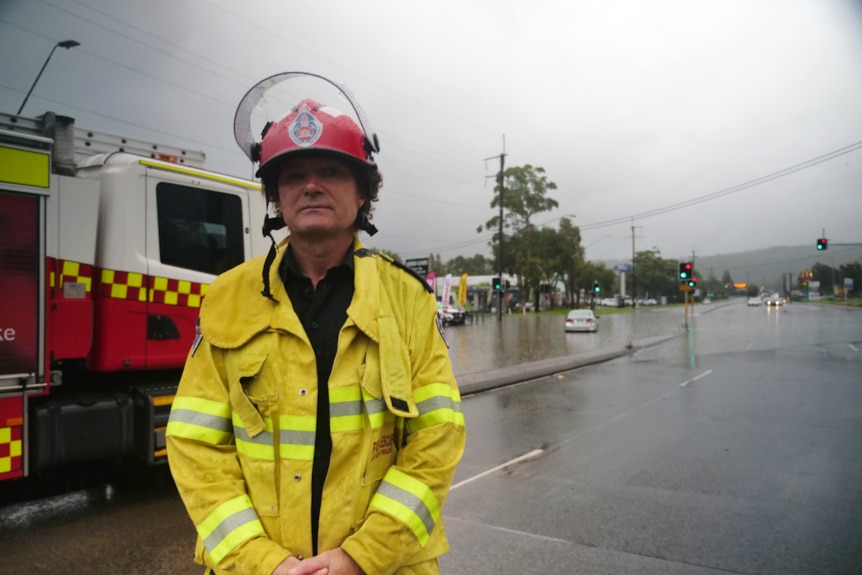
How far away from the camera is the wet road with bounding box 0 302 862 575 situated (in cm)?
394

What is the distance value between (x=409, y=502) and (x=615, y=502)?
13.1ft

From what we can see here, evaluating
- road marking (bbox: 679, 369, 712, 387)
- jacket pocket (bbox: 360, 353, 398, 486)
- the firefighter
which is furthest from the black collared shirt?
road marking (bbox: 679, 369, 712, 387)

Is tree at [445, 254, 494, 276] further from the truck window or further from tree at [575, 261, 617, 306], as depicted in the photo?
the truck window

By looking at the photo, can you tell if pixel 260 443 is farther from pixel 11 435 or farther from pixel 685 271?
pixel 685 271

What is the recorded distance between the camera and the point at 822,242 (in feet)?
91.7

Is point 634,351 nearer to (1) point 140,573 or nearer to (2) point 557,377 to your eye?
(2) point 557,377

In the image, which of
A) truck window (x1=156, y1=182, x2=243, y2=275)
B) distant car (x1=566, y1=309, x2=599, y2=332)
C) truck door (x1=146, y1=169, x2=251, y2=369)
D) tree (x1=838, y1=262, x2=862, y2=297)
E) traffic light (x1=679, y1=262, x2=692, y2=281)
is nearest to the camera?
truck door (x1=146, y1=169, x2=251, y2=369)

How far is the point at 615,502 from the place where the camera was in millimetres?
5004

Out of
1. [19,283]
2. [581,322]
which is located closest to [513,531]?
[19,283]

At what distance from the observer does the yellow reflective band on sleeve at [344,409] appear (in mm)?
1627

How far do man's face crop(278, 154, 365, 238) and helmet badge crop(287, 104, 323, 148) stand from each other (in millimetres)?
53

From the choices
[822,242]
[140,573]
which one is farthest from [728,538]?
[822,242]

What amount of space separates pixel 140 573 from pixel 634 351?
62.5 ft

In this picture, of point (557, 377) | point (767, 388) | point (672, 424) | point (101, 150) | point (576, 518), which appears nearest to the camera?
point (576, 518)
